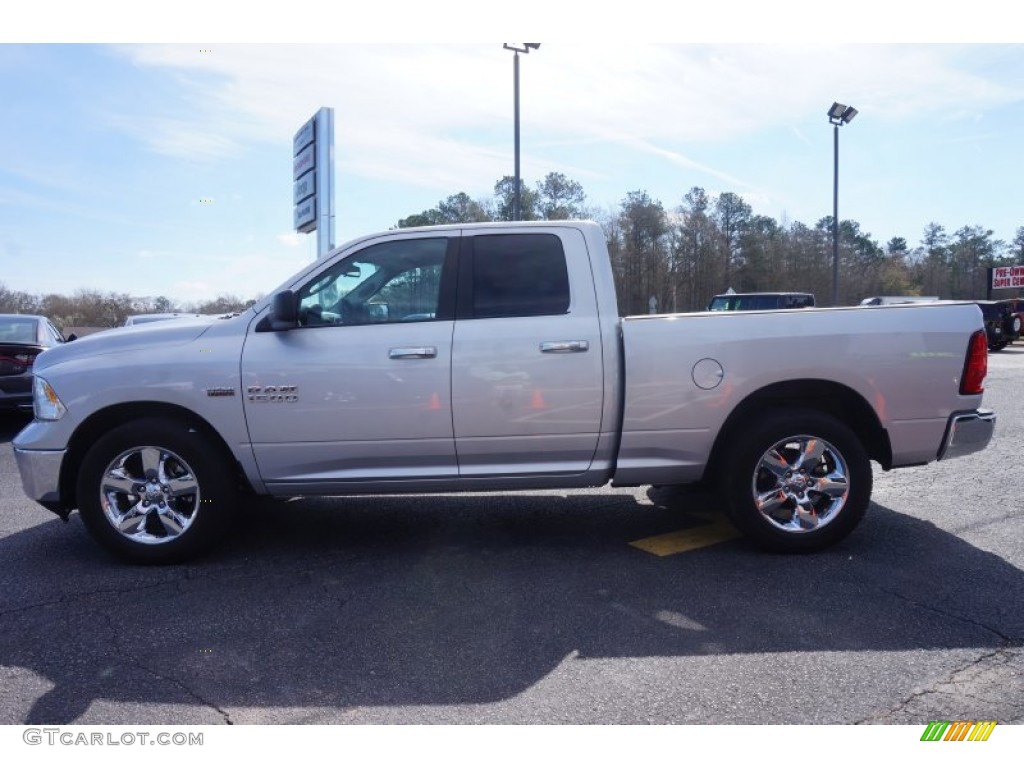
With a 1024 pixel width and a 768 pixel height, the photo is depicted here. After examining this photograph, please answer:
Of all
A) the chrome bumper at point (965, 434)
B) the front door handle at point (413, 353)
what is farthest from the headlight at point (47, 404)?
the chrome bumper at point (965, 434)

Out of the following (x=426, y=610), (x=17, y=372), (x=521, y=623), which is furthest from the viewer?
(x=17, y=372)

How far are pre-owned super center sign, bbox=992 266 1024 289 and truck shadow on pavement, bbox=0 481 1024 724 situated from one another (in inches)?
1619

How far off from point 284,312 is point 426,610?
190 centimetres

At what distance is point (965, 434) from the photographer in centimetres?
484

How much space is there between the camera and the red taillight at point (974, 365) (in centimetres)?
478

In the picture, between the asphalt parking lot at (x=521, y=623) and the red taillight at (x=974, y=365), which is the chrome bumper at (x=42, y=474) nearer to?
the asphalt parking lot at (x=521, y=623)

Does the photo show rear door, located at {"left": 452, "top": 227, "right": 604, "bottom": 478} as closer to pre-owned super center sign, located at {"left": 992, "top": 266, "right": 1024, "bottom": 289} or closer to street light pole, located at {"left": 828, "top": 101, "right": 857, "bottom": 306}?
street light pole, located at {"left": 828, "top": 101, "right": 857, "bottom": 306}

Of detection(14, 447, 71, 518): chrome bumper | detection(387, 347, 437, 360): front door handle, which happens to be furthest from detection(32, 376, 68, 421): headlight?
detection(387, 347, 437, 360): front door handle

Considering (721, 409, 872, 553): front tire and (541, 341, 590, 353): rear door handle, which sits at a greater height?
(541, 341, 590, 353): rear door handle

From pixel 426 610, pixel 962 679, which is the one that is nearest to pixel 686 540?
pixel 426 610

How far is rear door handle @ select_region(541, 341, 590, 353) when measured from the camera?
15.3 ft

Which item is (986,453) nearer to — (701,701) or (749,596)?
(749,596)

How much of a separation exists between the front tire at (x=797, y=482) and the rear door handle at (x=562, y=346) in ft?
3.71

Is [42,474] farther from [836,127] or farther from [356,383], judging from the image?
[836,127]
